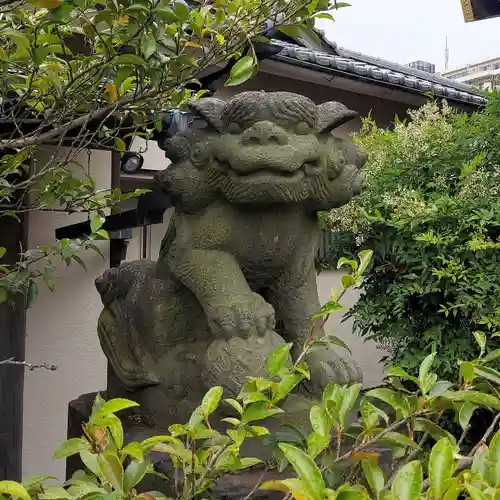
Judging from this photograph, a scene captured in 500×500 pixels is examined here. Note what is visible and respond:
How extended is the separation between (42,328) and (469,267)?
2.57 meters

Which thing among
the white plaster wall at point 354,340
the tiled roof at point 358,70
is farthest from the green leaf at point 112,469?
the white plaster wall at point 354,340

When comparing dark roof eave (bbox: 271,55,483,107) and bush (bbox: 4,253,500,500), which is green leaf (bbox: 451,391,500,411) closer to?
bush (bbox: 4,253,500,500)

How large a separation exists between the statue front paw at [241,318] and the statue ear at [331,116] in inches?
22.8

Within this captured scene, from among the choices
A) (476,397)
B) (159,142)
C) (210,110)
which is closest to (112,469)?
(476,397)

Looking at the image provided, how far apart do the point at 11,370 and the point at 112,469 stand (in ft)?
9.45

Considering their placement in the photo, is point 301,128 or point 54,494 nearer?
point 54,494

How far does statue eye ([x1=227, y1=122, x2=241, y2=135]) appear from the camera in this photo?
A: 1.77 m

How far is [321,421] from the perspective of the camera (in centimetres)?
100

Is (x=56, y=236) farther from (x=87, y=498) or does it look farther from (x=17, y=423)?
(x=87, y=498)

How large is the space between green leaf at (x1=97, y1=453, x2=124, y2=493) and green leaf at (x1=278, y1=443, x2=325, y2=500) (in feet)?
0.81

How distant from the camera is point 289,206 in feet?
6.01

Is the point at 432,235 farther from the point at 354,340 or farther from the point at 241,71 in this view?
the point at 354,340

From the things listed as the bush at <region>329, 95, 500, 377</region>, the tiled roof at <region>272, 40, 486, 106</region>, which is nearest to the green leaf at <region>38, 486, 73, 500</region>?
the bush at <region>329, 95, 500, 377</region>

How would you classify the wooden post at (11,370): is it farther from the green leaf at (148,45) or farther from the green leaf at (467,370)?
the green leaf at (467,370)
